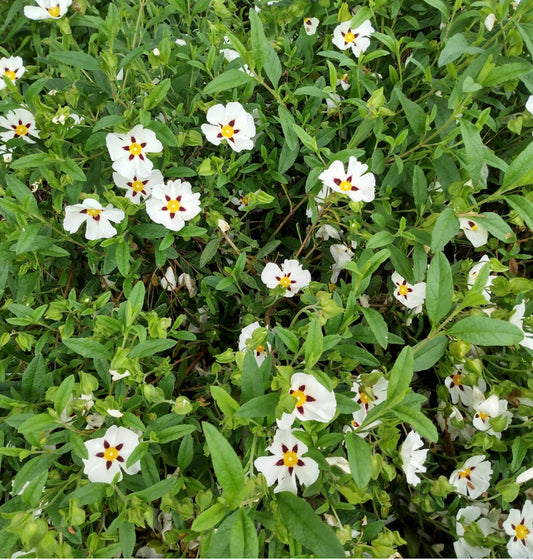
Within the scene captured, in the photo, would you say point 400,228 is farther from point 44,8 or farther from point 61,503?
point 44,8

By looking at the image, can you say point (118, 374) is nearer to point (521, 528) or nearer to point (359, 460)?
point (359, 460)

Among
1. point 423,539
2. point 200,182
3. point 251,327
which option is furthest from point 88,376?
point 423,539

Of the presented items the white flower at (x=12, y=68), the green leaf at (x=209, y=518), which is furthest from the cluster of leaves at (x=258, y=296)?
the white flower at (x=12, y=68)

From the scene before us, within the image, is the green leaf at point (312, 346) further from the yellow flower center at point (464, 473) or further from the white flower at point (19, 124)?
the white flower at point (19, 124)

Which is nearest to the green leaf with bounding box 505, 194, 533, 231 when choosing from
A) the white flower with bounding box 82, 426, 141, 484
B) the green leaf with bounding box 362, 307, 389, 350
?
the green leaf with bounding box 362, 307, 389, 350

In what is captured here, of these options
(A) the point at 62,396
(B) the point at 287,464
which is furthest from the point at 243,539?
(A) the point at 62,396

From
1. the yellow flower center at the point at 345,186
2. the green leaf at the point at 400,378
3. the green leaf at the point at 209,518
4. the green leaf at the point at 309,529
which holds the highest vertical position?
the yellow flower center at the point at 345,186
